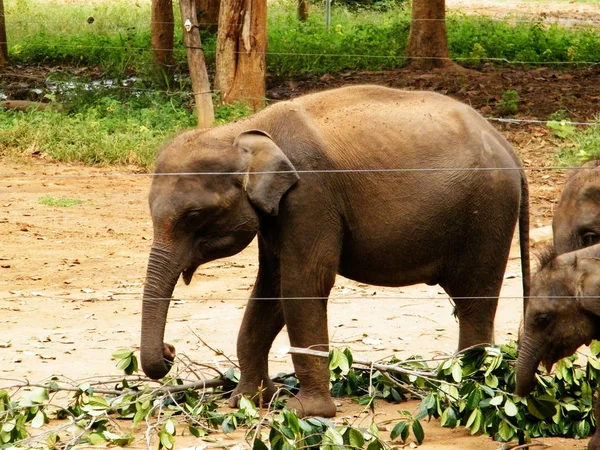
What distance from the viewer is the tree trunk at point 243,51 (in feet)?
40.5

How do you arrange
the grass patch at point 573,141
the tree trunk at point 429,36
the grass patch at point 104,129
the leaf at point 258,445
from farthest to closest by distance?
the tree trunk at point 429,36 < the grass patch at point 104,129 < the grass patch at point 573,141 < the leaf at point 258,445

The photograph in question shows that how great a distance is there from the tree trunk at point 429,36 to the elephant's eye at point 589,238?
8547 millimetres

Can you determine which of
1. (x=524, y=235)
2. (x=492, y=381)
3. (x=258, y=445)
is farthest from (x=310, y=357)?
(x=524, y=235)

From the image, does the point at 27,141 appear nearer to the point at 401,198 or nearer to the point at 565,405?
the point at 401,198

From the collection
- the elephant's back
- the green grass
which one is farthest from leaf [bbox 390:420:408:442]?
the green grass

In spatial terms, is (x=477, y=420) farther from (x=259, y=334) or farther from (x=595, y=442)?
(x=259, y=334)

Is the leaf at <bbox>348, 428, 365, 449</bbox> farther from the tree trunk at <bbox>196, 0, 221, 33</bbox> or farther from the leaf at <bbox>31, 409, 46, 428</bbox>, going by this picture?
the tree trunk at <bbox>196, 0, 221, 33</bbox>

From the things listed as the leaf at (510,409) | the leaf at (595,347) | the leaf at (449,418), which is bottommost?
the leaf at (449,418)

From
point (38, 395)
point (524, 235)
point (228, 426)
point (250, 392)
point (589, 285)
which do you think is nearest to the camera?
point (589, 285)

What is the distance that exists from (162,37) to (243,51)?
2.58m

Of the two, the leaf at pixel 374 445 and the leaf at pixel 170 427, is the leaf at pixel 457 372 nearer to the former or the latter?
the leaf at pixel 374 445

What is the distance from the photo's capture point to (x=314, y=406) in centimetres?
569

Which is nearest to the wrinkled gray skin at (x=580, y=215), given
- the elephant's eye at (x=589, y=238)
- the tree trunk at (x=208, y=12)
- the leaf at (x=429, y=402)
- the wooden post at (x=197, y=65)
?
the elephant's eye at (x=589, y=238)

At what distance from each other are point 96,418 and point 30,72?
1095 cm
